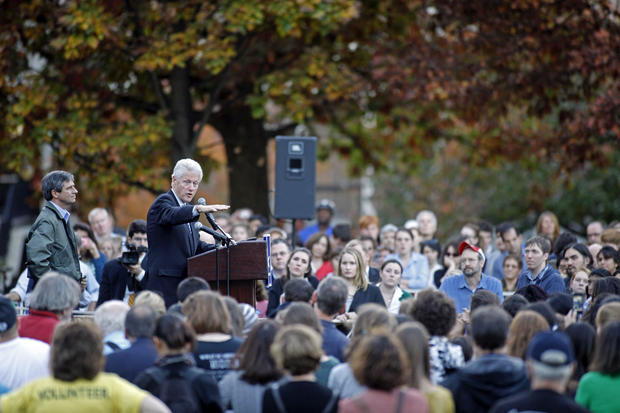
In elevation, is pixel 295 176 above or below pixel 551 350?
above

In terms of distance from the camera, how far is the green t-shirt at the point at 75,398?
454 cm

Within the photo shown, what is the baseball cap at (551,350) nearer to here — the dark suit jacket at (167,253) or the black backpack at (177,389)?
the black backpack at (177,389)

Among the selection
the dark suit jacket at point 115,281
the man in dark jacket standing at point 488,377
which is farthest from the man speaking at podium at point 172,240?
the man in dark jacket standing at point 488,377

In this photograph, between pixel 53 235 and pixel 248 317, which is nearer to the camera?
pixel 248 317

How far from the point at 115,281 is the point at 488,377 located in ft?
16.3

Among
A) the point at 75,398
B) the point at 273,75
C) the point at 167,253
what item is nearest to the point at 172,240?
the point at 167,253

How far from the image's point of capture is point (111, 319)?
5.86 metres

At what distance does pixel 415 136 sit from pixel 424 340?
12.4 meters

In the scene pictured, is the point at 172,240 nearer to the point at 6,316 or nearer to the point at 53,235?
the point at 53,235

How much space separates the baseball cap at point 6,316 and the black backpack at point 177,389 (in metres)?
1.02

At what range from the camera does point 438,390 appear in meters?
5.02

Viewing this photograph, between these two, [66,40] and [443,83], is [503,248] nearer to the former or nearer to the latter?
[443,83]

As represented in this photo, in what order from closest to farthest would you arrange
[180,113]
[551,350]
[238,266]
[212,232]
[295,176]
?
[551,350] < [212,232] < [238,266] < [295,176] < [180,113]

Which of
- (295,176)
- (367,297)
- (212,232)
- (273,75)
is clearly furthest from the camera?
(273,75)
